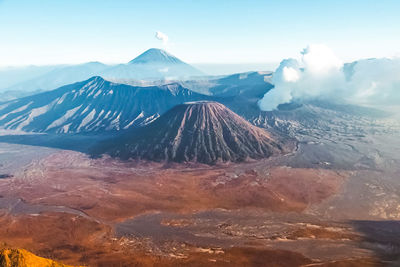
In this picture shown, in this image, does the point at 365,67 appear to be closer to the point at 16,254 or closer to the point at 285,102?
the point at 285,102

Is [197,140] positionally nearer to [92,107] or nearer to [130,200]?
[130,200]

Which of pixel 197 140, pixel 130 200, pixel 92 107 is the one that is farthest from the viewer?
pixel 92 107

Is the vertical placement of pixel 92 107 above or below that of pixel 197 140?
above

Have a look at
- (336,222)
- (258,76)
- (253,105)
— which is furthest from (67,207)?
Result: (258,76)

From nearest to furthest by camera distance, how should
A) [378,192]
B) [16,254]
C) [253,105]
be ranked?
[16,254] < [378,192] < [253,105]

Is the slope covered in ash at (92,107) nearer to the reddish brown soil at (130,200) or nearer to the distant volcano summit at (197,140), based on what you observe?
the distant volcano summit at (197,140)

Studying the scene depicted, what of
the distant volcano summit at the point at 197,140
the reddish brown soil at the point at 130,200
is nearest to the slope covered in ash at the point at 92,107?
the distant volcano summit at the point at 197,140

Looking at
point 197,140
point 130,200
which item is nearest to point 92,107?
point 197,140
